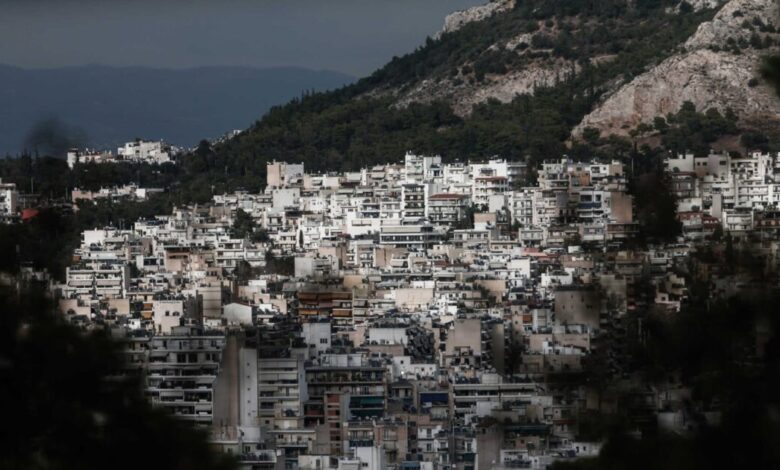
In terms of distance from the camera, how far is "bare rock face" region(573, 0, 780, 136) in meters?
41.2

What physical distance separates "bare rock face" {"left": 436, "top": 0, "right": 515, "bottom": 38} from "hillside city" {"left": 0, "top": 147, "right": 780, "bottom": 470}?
1423 centimetres

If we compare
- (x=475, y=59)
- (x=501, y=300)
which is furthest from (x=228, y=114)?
(x=475, y=59)

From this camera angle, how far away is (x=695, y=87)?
41969 mm

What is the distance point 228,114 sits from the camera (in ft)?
100

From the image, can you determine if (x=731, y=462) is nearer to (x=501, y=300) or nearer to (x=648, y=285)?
(x=648, y=285)

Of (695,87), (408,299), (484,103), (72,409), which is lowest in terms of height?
(72,409)

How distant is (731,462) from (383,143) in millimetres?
39239

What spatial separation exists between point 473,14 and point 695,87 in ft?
48.5

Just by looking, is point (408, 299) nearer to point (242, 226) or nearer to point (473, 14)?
point (242, 226)

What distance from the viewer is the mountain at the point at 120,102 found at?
1086cm

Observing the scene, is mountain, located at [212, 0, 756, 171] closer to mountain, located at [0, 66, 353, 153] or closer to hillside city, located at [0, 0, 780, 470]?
hillside city, located at [0, 0, 780, 470]

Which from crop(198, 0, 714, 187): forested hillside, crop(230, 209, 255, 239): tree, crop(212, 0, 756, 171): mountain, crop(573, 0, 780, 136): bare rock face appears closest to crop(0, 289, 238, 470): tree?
crop(230, 209, 255, 239): tree

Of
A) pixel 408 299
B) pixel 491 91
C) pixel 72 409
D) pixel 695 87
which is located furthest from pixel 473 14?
pixel 72 409

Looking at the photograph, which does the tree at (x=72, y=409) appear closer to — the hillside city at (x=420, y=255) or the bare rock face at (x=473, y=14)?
the hillside city at (x=420, y=255)
